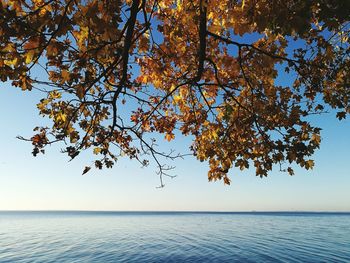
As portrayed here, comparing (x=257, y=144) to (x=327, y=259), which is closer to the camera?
(x=257, y=144)

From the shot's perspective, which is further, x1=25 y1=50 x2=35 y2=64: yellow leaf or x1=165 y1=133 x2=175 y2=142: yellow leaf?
x1=165 y1=133 x2=175 y2=142: yellow leaf

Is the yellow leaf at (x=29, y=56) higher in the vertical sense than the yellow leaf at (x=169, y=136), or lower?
lower

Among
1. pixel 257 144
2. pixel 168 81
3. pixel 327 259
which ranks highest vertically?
pixel 168 81

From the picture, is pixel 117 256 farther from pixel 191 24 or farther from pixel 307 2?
pixel 307 2

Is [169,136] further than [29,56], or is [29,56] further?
[169,136]

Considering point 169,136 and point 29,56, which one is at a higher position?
point 169,136

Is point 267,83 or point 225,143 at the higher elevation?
point 267,83

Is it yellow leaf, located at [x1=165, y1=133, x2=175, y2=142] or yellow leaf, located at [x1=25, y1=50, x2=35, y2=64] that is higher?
yellow leaf, located at [x1=165, y1=133, x2=175, y2=142]

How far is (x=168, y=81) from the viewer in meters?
9.73

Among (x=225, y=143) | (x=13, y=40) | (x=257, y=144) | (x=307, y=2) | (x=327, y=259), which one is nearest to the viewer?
(x=307, y=2)

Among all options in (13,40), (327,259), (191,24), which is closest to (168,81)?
(191,24)

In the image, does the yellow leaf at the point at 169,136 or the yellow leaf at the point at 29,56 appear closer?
the yellow leaf at the point at 29,56

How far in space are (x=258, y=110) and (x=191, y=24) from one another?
2694 millimetres

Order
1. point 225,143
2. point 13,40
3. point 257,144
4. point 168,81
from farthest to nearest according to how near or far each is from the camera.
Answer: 1. point 168,81
2. point 225,143
3. point 257,144
4. point 13,40
